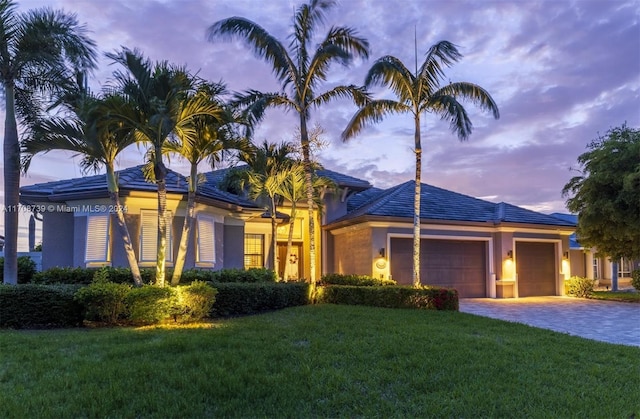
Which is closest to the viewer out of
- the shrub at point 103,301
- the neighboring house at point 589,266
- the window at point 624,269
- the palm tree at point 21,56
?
the shrub at point 103,301

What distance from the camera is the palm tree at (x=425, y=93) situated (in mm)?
12680

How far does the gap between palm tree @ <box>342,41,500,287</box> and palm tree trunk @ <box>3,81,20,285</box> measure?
897cm

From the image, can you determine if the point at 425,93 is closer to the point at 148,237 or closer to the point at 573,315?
the point at 573,315

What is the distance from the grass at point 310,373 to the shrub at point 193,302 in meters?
1.21

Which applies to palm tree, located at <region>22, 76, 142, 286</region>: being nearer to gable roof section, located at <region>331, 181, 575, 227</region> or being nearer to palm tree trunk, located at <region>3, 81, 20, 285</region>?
palm tree trunk, located at <region>3, 81, 20, 285</region>

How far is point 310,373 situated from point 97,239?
969 centimetres

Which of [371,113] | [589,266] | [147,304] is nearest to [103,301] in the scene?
[147,304]

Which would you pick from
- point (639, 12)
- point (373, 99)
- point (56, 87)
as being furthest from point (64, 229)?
point (639, 12)

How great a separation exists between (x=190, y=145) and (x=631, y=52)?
37.8 ft

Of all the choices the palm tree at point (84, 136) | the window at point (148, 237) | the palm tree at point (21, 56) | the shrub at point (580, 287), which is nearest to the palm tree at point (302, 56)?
the palm tree at point (21, 56)

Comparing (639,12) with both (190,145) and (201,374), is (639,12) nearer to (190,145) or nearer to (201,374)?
(190,145)

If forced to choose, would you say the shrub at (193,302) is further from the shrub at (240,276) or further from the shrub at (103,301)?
the shrub at (240,276)

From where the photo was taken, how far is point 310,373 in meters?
5.56

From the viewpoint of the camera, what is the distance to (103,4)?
10.6 metres
